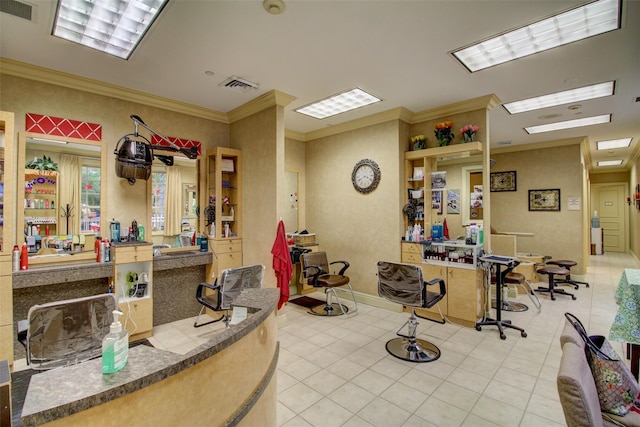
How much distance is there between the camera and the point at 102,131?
3602mm

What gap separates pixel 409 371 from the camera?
9.32 feet

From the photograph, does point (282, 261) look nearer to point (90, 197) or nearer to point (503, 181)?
point (90, 197)

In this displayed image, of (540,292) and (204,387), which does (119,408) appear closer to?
(204,387)

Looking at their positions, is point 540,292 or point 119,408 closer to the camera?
point 119,408

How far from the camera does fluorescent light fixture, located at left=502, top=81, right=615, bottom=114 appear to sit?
3.76 metres

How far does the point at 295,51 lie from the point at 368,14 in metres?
0.81

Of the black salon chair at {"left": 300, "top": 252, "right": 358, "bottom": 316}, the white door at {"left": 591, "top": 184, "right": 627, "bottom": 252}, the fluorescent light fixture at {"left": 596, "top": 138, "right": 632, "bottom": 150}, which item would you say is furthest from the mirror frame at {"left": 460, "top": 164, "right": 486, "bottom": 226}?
the white door at {"left": 591, "top": 184, "right": 627, "bottom": 252}

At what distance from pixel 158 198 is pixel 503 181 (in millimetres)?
7490

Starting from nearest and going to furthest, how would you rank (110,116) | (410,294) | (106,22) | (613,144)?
(106,22) < (410,294) < (110,116) < (613,144)

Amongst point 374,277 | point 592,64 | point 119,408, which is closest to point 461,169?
point 592,64

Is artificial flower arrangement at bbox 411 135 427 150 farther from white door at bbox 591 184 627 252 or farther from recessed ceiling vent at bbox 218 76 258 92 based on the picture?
white door at bbox 591 184 627 252

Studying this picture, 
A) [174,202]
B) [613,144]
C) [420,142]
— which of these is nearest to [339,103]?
[420,142]

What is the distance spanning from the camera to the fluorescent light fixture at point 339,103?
3.98 m

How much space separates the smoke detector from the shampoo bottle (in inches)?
89.1
